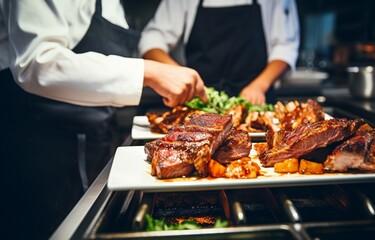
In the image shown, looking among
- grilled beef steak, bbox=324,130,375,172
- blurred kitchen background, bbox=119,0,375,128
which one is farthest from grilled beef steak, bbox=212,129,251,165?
blurred kitchen background, bbox=119,0,375,128

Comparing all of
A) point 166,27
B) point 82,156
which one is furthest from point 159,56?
point 82,156

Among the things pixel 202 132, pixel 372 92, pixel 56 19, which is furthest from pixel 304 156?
pixel 372 92

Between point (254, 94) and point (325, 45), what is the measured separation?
733cm

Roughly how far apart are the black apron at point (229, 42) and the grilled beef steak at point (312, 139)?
1692mm

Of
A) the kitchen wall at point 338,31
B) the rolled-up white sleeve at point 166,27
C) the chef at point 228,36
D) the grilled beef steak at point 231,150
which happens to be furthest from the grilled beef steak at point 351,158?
the kitchen wall at point 338,31

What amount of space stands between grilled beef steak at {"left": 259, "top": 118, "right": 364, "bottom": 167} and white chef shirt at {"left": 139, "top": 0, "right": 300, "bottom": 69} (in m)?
1.81

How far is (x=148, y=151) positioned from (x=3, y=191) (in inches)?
42.9

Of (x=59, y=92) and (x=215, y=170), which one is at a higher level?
(x=59, y=92)

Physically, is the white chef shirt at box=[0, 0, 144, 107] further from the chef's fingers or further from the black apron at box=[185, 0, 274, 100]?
the black apron at box=[185, 0, 274, 100]

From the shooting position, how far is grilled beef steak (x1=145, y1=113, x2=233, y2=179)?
4.26 feet

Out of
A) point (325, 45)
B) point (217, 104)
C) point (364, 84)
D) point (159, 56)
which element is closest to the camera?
point (217, 104)

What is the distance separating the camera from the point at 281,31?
318cm

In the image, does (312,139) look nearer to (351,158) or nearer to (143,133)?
(351,158)

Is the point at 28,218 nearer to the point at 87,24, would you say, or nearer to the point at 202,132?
the point at 87,24
